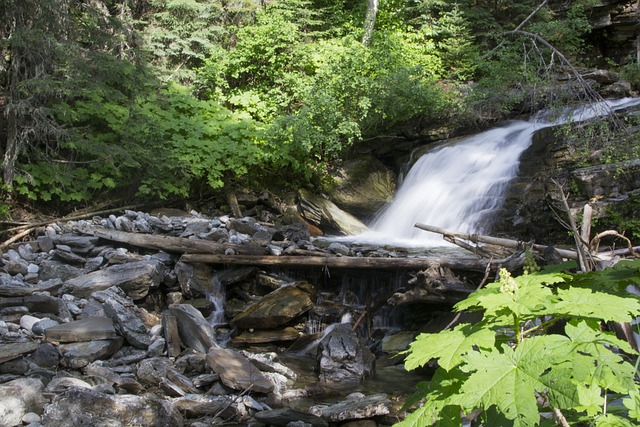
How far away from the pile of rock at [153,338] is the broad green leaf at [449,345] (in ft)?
11.4

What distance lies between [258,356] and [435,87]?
9324 millimetres

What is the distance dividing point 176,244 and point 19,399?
428 cm

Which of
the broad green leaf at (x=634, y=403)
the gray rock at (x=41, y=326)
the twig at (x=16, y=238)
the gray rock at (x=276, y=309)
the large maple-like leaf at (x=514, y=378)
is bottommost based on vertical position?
the gray rock at (x=276, y=309)

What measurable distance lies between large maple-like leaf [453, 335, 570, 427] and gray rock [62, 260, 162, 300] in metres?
6.75

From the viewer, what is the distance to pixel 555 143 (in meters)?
11.1

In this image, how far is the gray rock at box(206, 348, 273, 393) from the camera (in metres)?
5.46

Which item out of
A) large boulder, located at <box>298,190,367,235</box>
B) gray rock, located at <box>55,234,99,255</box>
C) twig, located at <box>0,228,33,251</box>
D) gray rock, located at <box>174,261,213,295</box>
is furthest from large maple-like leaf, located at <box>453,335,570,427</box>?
large boulder, located at <box>298,190,367,235</box>

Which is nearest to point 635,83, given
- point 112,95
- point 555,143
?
point 555,143

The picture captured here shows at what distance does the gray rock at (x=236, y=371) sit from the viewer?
546cm

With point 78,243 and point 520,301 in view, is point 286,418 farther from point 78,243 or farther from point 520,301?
point 78,243

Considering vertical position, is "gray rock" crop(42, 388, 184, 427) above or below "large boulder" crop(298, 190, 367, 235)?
above

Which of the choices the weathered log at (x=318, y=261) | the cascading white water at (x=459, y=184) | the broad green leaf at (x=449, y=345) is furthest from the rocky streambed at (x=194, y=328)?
the broad green leaf at (x=449, y=345)

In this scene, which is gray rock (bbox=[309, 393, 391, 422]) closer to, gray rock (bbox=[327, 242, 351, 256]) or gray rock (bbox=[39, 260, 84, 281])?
gray rock (bbox=[327, 242, 351, 256])

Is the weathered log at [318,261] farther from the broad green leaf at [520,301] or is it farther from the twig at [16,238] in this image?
the broad green leaf at [520,301]
